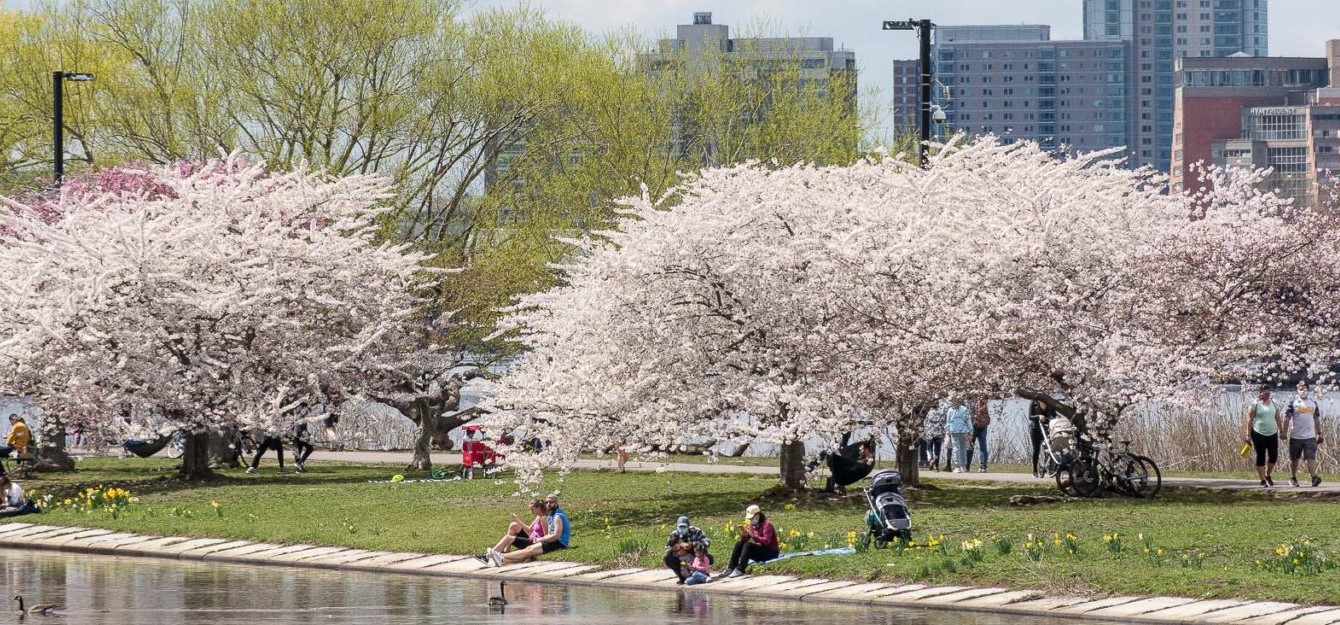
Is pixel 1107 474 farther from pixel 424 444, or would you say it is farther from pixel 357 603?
pixel 424 444

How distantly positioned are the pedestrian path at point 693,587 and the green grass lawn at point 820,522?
392mm

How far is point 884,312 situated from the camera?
82.6 feet

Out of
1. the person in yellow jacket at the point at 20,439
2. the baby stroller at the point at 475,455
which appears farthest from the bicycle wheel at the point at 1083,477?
the person in yellow jacket at the point at 20,439

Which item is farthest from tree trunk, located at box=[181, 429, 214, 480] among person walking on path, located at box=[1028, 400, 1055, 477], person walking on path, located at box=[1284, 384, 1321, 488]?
A: person walking on path, located at box=[1284, 384, 1321, 488]

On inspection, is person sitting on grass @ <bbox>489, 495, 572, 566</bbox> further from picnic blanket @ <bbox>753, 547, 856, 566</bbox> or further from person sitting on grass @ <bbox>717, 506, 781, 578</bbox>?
picnic blanket @ <bbox>753, 547, 856, 566</bbox>

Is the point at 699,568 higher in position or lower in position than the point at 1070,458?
lower

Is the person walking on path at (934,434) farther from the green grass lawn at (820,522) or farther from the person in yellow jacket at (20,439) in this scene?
the person in yellow jacket at (20,439)

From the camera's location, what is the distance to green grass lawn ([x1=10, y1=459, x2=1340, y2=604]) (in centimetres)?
1747

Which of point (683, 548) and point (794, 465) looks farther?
point (794, 465)

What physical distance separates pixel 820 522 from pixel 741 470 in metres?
11.0

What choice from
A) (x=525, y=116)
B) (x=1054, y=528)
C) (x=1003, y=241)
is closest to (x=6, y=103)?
(x=525, y=116)

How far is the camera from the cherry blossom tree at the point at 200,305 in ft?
98.8

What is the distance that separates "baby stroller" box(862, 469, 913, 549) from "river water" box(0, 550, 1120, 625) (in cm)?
243

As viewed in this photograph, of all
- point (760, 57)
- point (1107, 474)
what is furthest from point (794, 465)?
point (760, 57)
